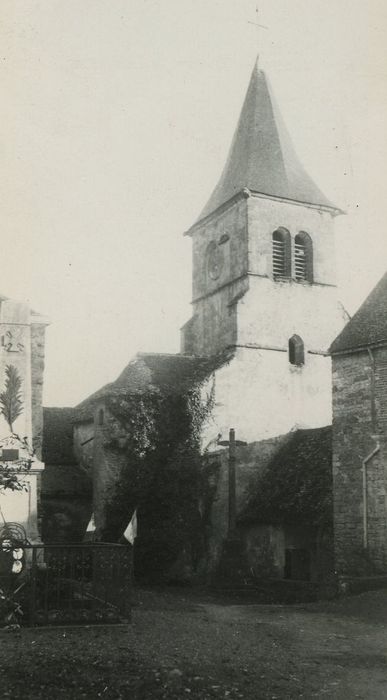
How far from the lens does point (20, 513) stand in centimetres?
1797

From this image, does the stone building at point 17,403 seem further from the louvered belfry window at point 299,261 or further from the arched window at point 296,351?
the louvered belfry window at point 299,261

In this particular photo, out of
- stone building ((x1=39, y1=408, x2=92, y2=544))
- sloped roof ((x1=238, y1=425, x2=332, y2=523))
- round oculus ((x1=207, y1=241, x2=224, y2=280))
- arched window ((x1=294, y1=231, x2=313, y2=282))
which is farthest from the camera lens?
round oculus ((x1=207, y1=241, x2=224, y2=280))

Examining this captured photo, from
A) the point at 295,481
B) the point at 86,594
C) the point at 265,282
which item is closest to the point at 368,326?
the point at 295,481

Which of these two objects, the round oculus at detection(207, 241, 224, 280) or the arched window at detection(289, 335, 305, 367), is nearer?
the arched window at detection(289, 335, 305, 367)

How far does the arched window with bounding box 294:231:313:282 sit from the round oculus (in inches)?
134

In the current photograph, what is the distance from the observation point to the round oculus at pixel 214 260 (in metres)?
33.2

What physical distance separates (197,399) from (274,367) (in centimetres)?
403

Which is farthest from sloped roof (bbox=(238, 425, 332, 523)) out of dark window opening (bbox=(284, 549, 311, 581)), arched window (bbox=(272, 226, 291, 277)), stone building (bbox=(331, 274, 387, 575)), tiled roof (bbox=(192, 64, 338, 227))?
tiled roof (bbox=(192, 64, 338, 227))

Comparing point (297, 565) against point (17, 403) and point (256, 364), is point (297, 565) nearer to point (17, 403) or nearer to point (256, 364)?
point (256, 364)

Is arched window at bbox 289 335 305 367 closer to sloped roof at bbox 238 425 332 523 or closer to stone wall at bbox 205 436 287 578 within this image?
sloped roof at bbox 238 425 332 523

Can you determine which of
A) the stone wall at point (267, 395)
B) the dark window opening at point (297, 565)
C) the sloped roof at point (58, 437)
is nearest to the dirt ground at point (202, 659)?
the dark window opening at point (297, 565)

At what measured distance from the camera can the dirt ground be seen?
782 centimetres

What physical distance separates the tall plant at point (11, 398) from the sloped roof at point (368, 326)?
8300 mm

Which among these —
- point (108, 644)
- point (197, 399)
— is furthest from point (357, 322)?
point (108, 644)
